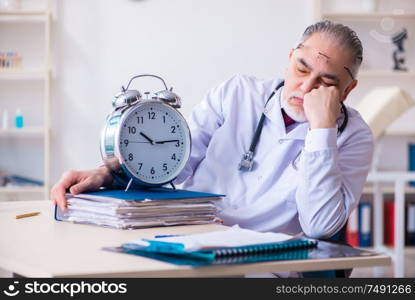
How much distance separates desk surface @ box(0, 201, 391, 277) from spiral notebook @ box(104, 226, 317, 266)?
0.02 m

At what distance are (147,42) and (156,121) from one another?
3.73 metres

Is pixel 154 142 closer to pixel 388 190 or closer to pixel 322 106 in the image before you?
pixel 322 106

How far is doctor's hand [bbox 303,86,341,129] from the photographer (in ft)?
6.02

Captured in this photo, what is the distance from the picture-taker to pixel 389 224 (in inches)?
206

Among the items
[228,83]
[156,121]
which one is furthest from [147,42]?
[156,121]

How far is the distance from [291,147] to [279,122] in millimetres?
79

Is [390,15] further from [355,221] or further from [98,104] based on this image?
[98,104]

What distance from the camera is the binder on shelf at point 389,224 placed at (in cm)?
520

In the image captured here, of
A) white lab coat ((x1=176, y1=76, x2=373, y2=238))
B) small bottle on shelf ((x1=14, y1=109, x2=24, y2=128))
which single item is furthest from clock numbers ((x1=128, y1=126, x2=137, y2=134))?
small bottle on shelf ((x1=14, y1=109, x2=24, y2=128))

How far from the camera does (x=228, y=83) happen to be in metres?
2.22

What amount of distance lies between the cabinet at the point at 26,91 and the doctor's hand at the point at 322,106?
11.5ft

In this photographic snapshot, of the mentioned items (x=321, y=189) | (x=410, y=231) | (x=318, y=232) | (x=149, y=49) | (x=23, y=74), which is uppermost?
(x=149, y=49)

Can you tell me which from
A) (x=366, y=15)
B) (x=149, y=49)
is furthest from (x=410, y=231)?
(x=149, y=49)

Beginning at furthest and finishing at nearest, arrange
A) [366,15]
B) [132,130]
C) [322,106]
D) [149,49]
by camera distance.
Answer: [149,49]
[366,15]
[322,106]
[132,130]
